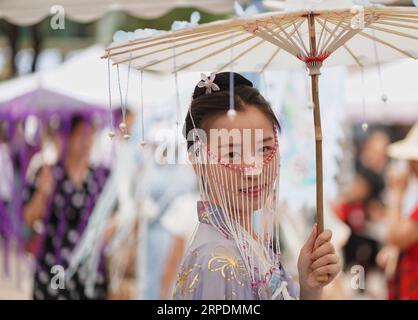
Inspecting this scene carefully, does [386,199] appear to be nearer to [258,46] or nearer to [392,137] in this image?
[392,137]

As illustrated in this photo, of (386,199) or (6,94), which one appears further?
(386,199)

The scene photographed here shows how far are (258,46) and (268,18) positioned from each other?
51 centimetres

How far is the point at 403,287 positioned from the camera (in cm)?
397

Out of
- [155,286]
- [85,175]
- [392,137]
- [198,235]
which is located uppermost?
[392,137]

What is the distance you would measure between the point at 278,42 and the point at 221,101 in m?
0.23

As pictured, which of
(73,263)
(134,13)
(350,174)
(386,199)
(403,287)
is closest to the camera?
(403,287)

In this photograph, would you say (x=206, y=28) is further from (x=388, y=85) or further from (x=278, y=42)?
(x=388, y=85)

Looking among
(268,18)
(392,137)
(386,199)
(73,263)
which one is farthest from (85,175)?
(392,137)

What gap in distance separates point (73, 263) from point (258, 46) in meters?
3.58

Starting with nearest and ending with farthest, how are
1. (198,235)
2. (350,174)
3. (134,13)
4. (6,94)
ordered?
(198,235), (134,13), (6,94), (350,174)

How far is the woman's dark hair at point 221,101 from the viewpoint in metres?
2.30

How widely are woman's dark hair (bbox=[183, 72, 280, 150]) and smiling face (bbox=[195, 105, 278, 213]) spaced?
2cm

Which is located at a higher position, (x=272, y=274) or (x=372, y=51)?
(x=372, y=51)

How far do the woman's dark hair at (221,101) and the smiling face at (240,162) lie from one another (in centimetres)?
2
